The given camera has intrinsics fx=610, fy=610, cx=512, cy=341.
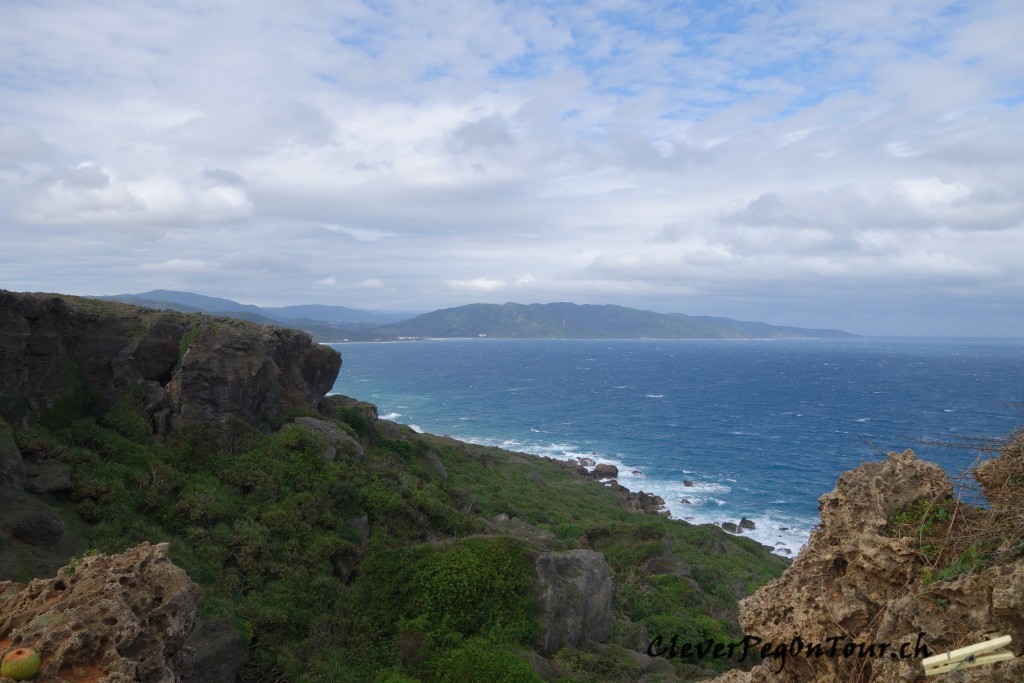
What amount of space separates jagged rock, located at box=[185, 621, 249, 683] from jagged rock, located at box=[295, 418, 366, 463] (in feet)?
38.2

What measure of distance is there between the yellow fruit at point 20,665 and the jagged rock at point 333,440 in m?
16.6

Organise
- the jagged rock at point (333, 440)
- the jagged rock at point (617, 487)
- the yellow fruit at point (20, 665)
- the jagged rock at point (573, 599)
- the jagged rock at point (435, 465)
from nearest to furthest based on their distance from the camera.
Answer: the yellow fruit at point (20, 665) → the jagged rock at point (573, 599) → the jagged rock at point (333, 440) → the jagged rock at point (435, 465) → the jagged rock at point (617, 487)

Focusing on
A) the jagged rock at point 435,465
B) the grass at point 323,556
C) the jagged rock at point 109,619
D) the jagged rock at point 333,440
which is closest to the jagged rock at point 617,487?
the jagged rock at point 435,465

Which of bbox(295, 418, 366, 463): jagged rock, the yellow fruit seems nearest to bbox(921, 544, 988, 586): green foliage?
the yellow fruit

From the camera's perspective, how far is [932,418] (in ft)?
281

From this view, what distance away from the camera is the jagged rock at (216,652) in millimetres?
11883

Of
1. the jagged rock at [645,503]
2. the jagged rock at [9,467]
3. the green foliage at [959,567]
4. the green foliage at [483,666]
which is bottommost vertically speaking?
the jagged rock at [645,503]

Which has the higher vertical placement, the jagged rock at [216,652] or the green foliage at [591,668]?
the jagged rock at [216,652]

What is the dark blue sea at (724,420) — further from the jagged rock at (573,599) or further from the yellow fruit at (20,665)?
the yellow fruit at (20,665)

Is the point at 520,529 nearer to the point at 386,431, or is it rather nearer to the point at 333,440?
the point at 333,440

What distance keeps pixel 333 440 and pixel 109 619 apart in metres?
17.6

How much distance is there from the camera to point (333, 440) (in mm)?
26219

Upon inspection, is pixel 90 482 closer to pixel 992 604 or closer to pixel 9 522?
pixel 9 522

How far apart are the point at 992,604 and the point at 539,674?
1117 cm
